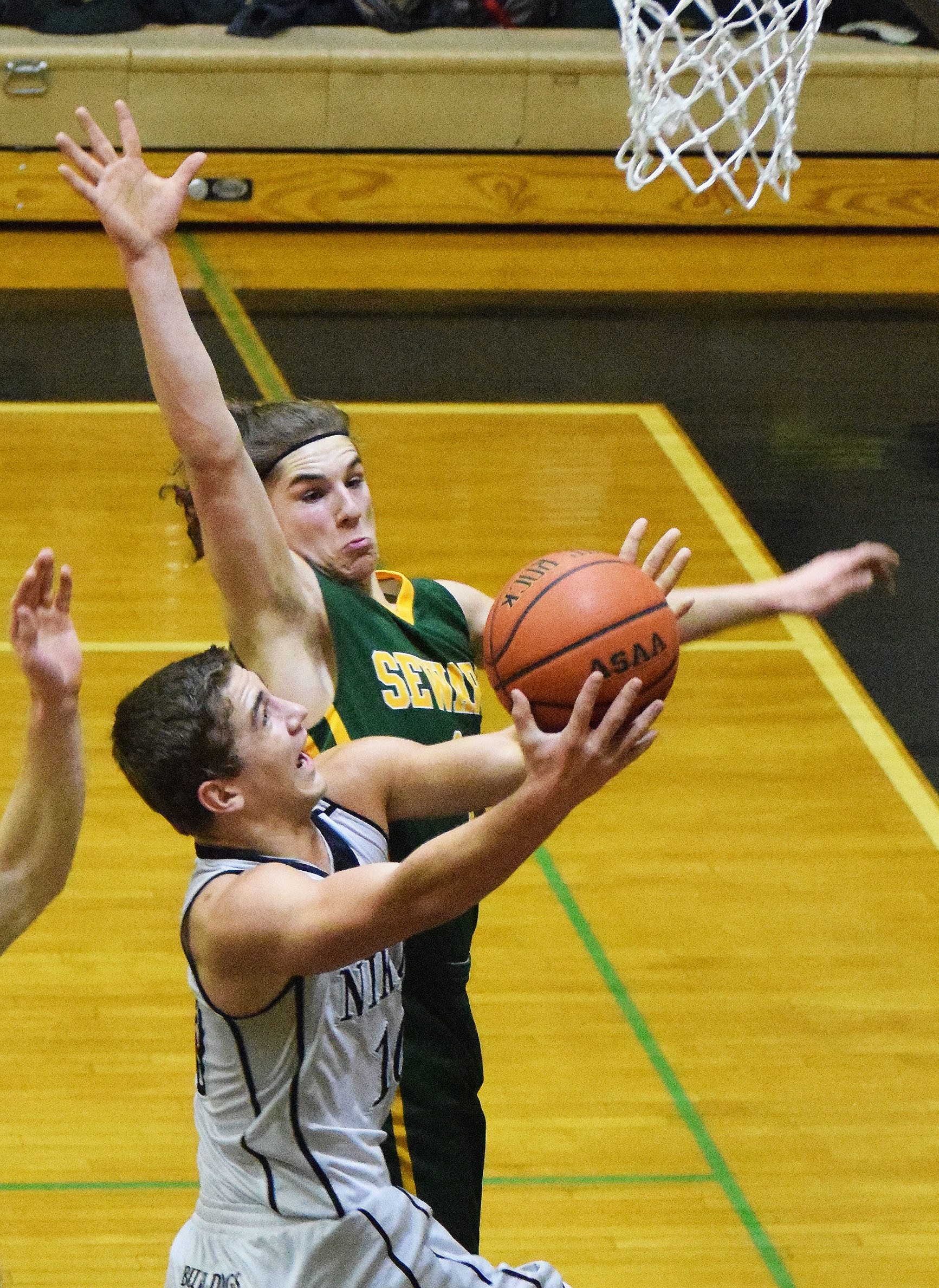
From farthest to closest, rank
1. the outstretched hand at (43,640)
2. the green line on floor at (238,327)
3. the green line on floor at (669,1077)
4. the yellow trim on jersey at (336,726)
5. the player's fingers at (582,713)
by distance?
the green line on floor at (238,327) < the green line on floor at (669,1077) < the yellow trim on jersey at (336,726) < the outstretched hand at (43,640) < the player's fingers at (582,713)

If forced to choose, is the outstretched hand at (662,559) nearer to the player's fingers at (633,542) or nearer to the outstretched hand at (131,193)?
the player's fingers at (633,542)

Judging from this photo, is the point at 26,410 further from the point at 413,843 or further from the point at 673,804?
the point at 413,843

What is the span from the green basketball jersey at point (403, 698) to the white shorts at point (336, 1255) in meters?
0.57

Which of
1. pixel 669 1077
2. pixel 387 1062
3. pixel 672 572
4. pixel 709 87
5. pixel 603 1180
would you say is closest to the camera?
pixel 387 1062

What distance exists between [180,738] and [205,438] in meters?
0.51

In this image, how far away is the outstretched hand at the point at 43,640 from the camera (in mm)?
2666

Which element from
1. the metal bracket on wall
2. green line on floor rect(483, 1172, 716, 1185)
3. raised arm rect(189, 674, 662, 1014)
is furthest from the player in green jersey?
the metal bracket on wall

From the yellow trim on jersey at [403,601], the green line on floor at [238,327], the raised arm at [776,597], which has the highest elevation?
the raised arm at [776,597]

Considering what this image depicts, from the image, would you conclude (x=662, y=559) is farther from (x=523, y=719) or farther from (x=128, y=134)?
(x=128, y=134)

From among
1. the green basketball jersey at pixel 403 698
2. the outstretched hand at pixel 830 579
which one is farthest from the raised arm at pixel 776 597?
the green basketball jersey at pixel 403 698

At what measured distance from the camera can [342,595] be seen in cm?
313

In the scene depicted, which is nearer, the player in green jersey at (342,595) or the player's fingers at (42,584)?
the player's fingers at (42,584)

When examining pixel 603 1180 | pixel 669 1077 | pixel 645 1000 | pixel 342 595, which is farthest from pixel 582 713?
pixel 645 1000

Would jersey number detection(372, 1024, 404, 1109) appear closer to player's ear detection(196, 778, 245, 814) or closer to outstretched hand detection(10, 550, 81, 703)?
player's ear detection(196, 778, 245, 814)
